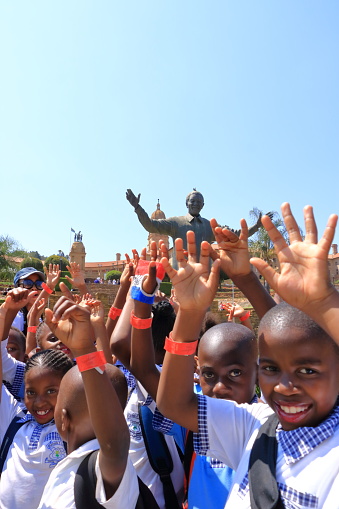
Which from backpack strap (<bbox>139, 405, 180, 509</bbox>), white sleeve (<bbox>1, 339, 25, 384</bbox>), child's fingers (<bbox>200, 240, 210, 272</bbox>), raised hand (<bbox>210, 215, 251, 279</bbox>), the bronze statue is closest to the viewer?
child's fingers (<bbox>200, 240, 210, 272</bbox>)

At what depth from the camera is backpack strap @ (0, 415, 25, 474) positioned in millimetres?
2418

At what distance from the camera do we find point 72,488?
1.62m

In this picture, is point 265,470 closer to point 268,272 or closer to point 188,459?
point 268,272

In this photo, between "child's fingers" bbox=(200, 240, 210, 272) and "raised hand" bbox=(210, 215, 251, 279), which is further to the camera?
"raised hand" bbox=(210, 215, 251, 279)

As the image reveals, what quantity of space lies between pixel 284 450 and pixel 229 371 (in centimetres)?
72

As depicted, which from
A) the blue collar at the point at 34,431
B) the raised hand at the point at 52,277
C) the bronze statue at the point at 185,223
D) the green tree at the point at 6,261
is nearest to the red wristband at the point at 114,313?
the blue collar at the point at 34,431

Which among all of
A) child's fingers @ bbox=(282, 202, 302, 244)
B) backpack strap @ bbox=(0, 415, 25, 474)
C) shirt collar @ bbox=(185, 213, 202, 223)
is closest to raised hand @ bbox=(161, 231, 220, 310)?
child's fingers @ bbox=(282, 202, 302, 244)

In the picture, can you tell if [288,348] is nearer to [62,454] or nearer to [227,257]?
[227,257]

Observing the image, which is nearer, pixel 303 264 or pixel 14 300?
pixel 303 264

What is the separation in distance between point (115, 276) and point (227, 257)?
132 ft

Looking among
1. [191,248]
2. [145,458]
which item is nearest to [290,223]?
[191,248]

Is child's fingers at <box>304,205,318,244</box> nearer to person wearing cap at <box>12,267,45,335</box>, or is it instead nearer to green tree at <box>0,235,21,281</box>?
person wearing cap at <box>12,267,45,335</box>

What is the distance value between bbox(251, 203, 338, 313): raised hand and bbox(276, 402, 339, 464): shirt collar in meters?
0.42

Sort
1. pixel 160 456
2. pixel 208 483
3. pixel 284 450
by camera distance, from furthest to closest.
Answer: pixel 160 456
pixel 208 483
pixel 284 450
